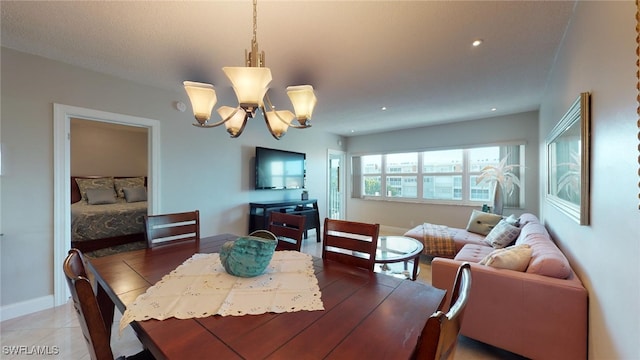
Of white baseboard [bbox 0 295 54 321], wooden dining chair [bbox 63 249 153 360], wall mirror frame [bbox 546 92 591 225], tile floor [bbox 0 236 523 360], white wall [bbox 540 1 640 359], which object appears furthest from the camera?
white baseboard [bbox 0 295 54 321]

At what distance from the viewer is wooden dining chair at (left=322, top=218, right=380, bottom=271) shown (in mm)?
1496

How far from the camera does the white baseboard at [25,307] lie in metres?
2.15

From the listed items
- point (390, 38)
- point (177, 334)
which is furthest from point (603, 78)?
point (177, 334)

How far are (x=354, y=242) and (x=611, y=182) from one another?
126cm

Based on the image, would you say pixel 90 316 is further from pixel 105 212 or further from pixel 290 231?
pixel 105 212

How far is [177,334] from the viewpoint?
814mm

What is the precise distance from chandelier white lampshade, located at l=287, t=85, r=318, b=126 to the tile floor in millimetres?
2027

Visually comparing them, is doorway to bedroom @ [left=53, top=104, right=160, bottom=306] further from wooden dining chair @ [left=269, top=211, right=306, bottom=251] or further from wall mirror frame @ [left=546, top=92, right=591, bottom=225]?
wall mirror frame @ [left=546, top=92, right=591, bottom=225]

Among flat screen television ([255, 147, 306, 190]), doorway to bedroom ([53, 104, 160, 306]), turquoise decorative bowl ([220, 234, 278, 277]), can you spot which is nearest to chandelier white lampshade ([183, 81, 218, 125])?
turquoise decorative bowl ([220, 234, 278, 277])

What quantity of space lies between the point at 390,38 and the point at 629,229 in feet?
5.90

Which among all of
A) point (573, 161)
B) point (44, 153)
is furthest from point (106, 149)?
point (573, 161)

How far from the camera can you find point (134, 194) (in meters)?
4.87

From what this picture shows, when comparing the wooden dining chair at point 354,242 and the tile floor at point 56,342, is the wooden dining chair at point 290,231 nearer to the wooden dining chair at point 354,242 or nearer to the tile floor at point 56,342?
the wooden dining chair at point 354,242

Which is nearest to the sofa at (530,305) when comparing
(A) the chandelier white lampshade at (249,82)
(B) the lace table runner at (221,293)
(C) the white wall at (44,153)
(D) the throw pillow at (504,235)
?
(D) the throw pillow at (504,235)
